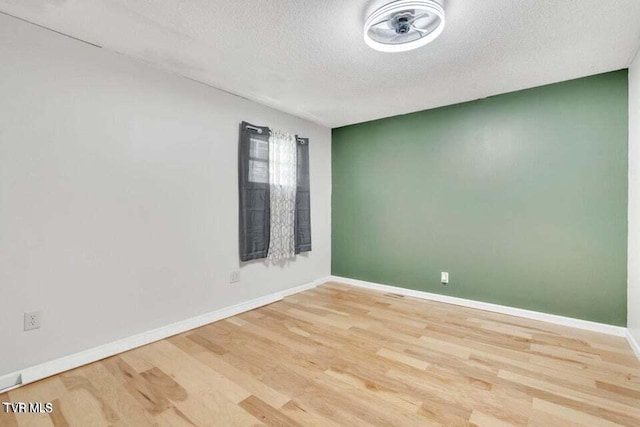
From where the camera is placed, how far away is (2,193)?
1.79 meters

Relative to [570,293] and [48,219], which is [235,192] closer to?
[48,219]

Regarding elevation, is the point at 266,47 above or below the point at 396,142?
above

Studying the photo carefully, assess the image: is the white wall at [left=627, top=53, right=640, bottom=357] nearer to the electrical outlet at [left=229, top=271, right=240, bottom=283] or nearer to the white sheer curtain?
the white sheer curtain

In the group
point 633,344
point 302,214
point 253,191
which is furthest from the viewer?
point 302,214

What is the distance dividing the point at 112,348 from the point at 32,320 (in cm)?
54

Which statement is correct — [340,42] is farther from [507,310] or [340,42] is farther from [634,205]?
[507,310]

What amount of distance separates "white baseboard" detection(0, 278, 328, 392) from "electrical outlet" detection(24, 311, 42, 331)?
0.83 ft

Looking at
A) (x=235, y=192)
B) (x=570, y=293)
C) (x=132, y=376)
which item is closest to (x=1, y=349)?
(x=132, y=376)

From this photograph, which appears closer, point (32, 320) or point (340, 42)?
point (32, 320)

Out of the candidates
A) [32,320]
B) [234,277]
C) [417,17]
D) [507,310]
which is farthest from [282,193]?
[507,310]

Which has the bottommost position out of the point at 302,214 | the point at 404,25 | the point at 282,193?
the point at 302,214

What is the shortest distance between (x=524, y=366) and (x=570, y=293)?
1198 mm

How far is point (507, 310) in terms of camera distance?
3.02 meters

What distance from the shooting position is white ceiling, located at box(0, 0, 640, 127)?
69.0 inches
